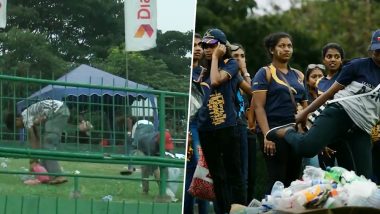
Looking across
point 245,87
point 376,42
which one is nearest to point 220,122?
point 245,87

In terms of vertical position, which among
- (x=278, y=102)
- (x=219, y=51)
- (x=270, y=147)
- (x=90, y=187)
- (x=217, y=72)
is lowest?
(x=90, y=187)

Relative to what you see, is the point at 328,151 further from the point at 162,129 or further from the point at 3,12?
the point at 3,12

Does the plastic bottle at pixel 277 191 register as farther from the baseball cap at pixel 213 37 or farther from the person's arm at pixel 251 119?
the person's arm at pixel 251 119

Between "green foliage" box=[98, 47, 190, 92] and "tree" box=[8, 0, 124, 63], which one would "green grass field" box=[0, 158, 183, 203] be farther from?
"tree" box=[8, 0, 124, 63]

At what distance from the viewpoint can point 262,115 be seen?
6.08 meters

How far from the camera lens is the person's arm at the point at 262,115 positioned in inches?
239

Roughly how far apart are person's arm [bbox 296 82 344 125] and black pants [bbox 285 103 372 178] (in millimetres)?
93

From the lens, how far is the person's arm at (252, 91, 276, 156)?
19.9ft

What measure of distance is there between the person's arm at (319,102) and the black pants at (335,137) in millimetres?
93

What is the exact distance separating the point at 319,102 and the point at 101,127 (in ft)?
3.80

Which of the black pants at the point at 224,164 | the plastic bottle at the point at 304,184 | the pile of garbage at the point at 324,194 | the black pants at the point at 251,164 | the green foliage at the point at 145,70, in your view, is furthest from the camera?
the black pants at the point at 251,164

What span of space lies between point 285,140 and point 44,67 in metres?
1.32

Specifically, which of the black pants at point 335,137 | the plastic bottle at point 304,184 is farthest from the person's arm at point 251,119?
the plastic bottle at point 304,184

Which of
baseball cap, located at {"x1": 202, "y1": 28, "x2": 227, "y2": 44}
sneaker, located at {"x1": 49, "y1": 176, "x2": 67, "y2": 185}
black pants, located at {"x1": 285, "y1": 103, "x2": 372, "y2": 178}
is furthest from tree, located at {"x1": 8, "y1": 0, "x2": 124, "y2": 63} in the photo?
black pants, located at {"x1": 285, "y1": 103, "x2": 372, "y2": 178}
